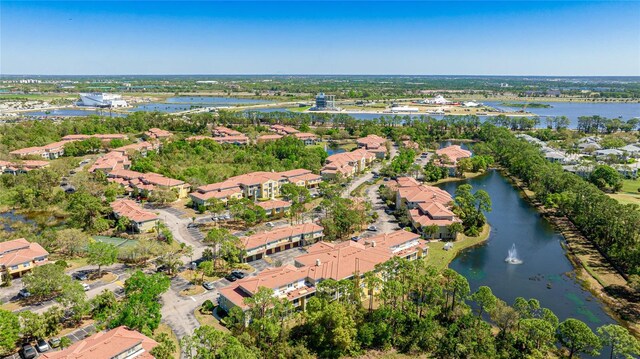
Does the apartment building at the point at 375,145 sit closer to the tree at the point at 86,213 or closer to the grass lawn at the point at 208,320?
the tree at the point at 86,213

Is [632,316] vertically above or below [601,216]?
below

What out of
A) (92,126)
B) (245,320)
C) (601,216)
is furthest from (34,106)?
(601,216)

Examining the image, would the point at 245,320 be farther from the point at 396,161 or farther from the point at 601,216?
the point at 396,161

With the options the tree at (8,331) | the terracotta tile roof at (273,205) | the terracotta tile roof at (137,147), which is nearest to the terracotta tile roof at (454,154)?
the terracotta tile roof at (273,205)

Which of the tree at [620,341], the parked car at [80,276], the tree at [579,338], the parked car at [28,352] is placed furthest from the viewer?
the parked car at [80,276]

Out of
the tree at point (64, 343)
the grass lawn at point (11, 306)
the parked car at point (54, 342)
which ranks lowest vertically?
the grass lawn at point (11, 306)

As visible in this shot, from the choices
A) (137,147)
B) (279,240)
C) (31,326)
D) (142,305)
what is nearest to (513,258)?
(279,240)
